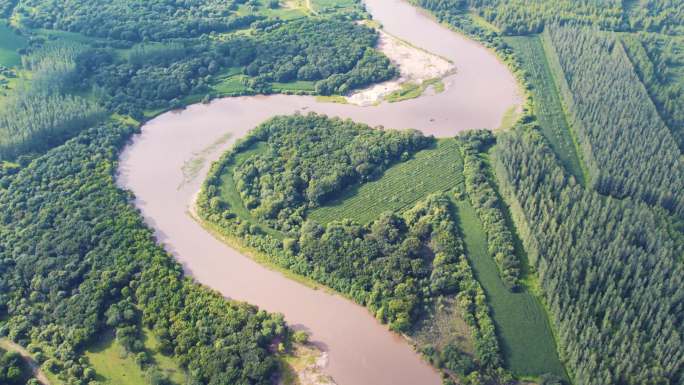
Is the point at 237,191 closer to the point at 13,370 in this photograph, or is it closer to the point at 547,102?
the point at 13,370

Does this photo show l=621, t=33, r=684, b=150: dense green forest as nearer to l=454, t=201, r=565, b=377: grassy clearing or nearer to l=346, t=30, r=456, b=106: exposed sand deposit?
l=346, t=30, r=456, b=106: exposed sand deposit

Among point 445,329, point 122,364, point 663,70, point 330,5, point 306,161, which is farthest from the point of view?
point 330,5

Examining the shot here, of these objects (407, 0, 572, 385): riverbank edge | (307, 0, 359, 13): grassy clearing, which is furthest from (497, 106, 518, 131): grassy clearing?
(307, 0, 359, 13): grassy clearing

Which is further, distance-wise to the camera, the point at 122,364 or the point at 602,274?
the point at 602,274

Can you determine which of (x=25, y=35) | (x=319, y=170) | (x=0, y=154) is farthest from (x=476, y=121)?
(x=25, y=35)

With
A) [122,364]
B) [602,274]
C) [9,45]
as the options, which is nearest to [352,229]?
[602,274]
